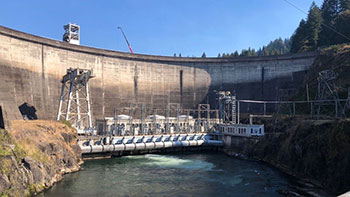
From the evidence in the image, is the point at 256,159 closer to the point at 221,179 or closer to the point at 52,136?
the point at 221,179

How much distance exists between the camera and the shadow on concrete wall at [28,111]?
43.6 m

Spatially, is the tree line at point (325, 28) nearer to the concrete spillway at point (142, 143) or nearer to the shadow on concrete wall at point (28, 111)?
the concrete spillway at point (142, 143)

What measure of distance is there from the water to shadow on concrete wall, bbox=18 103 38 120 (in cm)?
1454

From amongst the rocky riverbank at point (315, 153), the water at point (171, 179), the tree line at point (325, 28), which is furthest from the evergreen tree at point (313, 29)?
the water at point (171, 179)

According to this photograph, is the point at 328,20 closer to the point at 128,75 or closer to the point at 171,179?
the point at 128,75

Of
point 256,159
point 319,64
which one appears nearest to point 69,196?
point 256,159

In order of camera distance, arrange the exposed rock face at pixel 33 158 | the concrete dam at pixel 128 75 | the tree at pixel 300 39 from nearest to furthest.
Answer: the exposed rock face at pixel 33 158
the concrete dam at pixel 128 75
the tree at pixel 300 39

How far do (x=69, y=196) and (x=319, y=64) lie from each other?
58814mm

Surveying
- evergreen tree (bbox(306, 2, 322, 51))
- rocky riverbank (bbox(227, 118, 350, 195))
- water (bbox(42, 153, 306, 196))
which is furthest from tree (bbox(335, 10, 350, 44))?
water (bbox(42, 153, 306, 196))

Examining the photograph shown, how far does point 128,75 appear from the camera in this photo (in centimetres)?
6303

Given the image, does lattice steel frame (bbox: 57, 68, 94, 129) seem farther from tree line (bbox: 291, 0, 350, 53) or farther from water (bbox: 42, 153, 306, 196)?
tree line (bbox: 291, 0, 350, 53)

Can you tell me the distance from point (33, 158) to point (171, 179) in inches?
517

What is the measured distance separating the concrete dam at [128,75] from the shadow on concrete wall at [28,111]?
2.19 ft

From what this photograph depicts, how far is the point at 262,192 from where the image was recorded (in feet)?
79.7
